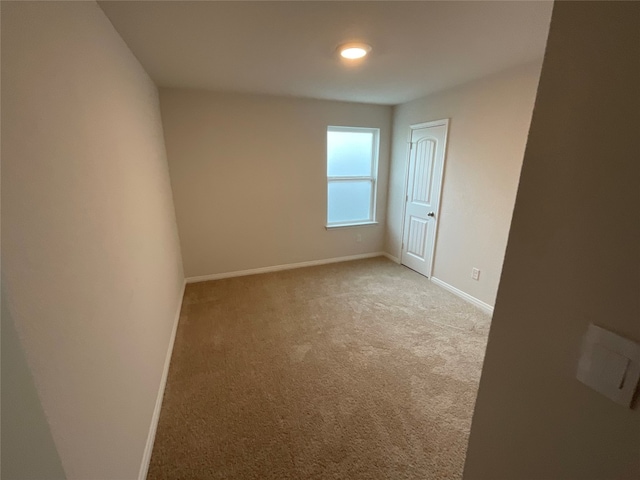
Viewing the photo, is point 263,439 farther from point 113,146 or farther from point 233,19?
point 233,19

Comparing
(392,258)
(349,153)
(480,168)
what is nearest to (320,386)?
(480,168)

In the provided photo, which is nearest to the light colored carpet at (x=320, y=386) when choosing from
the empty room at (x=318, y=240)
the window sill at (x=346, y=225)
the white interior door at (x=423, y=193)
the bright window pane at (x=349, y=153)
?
the empty room at (x=318, y=240)

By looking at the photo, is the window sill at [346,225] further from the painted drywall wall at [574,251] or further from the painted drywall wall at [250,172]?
the painted drywall wall at [574,251]

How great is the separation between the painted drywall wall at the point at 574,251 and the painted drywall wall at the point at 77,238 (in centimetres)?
116

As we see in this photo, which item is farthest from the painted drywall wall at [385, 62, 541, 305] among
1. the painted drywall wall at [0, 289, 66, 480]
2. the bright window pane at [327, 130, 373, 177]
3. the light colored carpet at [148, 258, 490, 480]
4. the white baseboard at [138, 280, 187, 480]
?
the painted drywall wall at [0, 289, 66, 480]

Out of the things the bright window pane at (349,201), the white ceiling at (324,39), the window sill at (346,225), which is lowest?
the window sill at (346,225)

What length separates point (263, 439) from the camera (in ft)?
5.26

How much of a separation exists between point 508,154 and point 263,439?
3068mm

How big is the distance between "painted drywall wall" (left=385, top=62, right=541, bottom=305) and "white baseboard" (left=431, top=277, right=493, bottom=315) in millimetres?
51

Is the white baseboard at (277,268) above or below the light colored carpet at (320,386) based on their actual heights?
above

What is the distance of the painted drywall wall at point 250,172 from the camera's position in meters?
3.27

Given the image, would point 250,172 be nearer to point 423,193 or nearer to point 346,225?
point 346,225

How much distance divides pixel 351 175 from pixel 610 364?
12.9ft

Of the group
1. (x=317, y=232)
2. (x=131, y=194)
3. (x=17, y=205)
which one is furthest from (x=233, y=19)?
(x=317, y=232)
